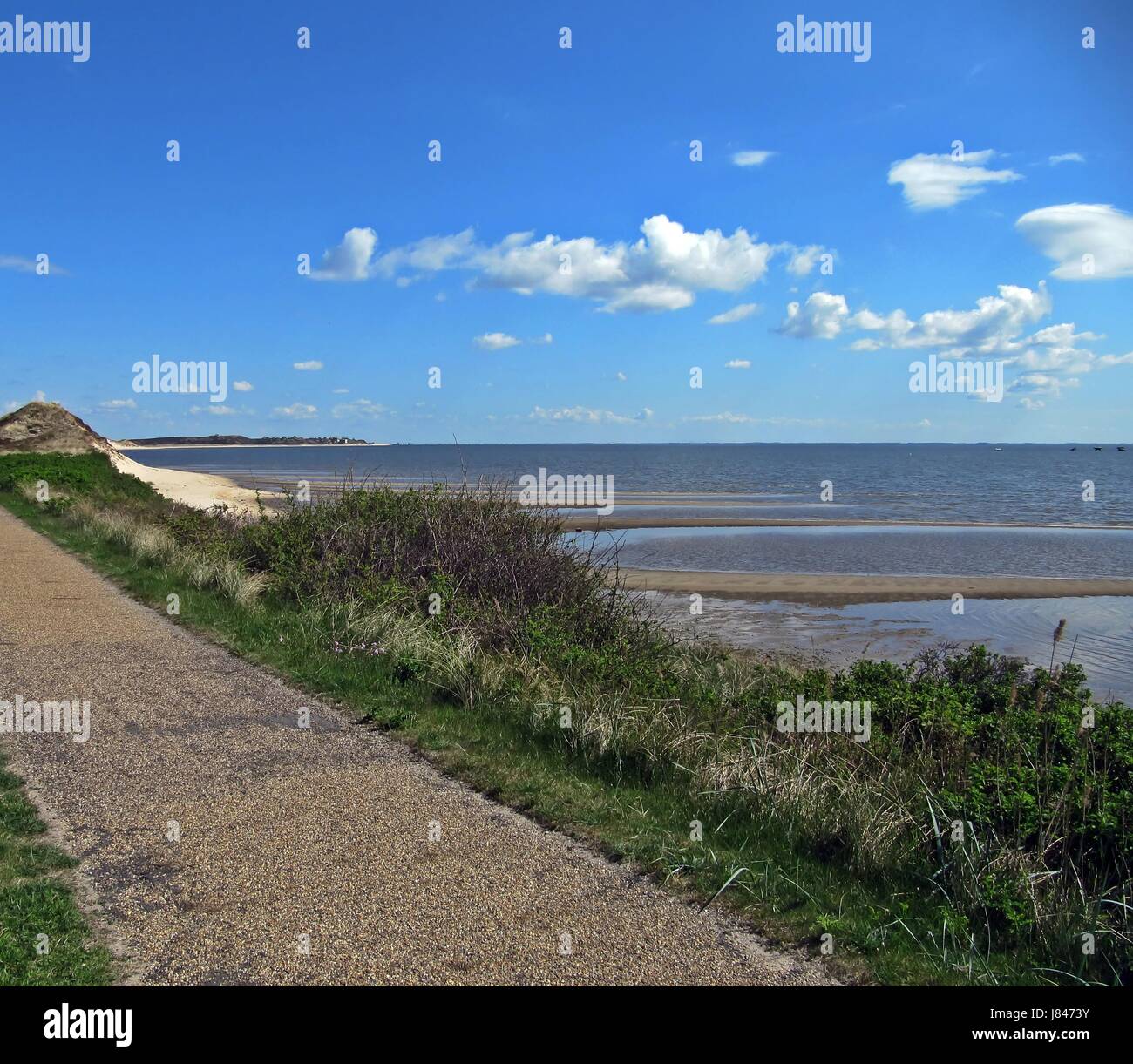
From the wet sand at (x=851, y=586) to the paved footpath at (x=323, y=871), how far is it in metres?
12.6

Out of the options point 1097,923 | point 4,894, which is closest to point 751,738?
point 1097,923

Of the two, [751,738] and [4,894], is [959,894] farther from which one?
[4,894]

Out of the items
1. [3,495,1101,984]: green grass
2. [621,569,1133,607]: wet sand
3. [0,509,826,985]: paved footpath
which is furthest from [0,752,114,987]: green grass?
[621,569,1133,607]: wet sand

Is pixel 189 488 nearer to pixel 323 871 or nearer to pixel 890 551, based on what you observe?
pixel 890 551

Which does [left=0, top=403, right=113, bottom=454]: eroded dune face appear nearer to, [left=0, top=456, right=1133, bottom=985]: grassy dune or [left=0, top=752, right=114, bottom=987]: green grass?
[left=0, top=456, right=1133, bottom=985]: grassy dune

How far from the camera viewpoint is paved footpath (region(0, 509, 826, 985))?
397 centimetres

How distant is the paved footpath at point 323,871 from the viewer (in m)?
3.97

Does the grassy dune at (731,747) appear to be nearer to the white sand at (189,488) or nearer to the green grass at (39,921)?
the green grass at (39,921)

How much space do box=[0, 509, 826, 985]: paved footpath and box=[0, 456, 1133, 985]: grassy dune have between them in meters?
0.39

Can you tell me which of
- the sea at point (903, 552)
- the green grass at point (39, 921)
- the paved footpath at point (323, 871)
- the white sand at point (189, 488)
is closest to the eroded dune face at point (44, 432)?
the white sand at point (189, 488)
